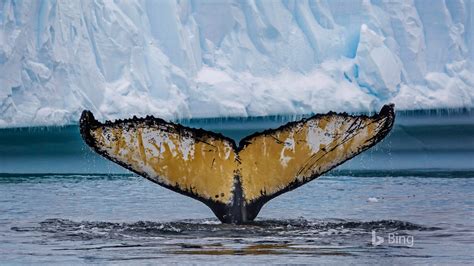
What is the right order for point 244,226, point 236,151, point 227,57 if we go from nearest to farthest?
1. point 236,151
2. point 244,226
3. point 227,57

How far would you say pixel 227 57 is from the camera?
42.5 m

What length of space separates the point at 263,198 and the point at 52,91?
1094 inches

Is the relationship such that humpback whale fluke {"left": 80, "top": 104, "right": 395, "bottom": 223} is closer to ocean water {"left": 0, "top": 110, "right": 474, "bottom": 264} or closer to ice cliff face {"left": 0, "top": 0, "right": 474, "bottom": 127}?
ocean water {"left": 0, "top": 110, "right": 474, "bottom": 264}

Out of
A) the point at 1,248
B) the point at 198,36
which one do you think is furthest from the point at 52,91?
the point at 1,248

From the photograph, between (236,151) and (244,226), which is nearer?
(236,151)

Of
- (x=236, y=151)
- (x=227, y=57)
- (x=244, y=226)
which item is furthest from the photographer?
(x=227, y=57)

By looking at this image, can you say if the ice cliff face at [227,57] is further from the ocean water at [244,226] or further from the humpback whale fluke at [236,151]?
the humpback whale fluke at [236,151]

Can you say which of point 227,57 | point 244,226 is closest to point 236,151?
point 244,226

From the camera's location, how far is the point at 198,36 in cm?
3962

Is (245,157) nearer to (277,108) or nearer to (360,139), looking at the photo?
(360,139)

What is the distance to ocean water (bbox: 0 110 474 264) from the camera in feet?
23.4

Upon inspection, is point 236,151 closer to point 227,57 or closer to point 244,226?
point 244,226

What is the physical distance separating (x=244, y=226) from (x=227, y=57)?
3516 centimetres

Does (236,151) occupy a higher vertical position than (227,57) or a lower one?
lower
